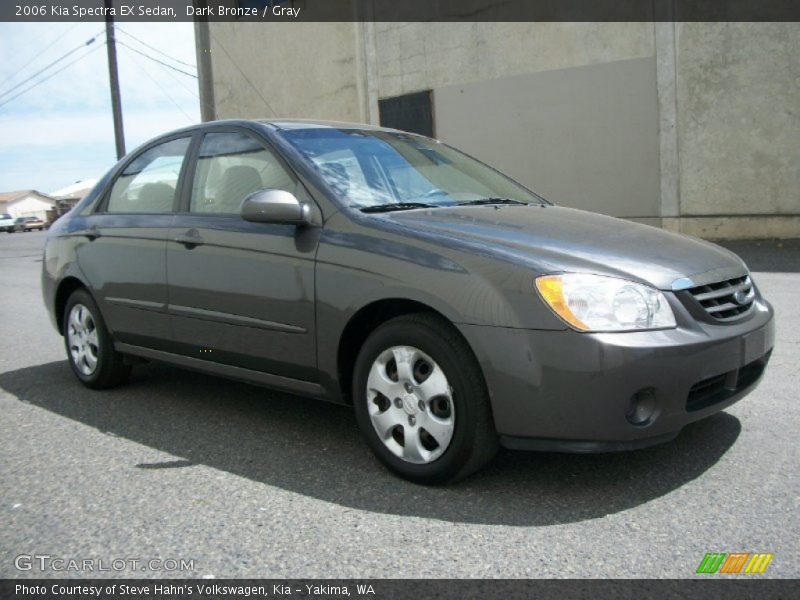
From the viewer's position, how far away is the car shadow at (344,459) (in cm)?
331

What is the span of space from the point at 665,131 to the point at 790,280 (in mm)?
5966

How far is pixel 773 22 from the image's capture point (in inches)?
522

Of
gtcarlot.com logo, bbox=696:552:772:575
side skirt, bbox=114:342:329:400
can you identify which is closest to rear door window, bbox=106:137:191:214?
side skirt, bbox=114:342:329:400

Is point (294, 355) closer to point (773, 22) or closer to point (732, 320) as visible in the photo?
point (732, 320)

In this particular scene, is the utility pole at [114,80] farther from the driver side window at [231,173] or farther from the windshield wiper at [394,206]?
the windshield wiper at [394,206]

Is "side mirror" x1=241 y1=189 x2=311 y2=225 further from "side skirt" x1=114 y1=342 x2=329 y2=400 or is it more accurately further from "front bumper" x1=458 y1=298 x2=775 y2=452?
"front bumper" x1=458 y1=298 x2=775 y2=452

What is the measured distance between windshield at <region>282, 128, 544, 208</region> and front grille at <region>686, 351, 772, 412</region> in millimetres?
1532

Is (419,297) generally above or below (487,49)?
below

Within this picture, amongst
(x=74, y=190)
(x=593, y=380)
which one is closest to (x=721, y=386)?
(x=593, y=380)

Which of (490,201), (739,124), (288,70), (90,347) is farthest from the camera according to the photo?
(288,70)

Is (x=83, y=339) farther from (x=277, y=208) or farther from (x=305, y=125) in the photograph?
(x=277, y=208)

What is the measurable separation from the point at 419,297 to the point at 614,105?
12784 mm

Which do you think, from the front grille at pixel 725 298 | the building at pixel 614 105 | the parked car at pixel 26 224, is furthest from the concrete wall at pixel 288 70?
the parked car at pixel 26 224

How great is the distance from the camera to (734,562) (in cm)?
273
